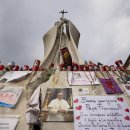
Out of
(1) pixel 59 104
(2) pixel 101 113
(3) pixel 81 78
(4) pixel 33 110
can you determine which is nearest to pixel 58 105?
(1) pixel 59 104

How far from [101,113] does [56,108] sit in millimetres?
1663

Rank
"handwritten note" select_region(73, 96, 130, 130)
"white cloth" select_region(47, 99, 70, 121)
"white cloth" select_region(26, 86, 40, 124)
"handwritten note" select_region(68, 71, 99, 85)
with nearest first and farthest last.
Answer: "handwritten note" select_region(73, 96, 130, 130) < "white cloth" select_region(26, 86, 40, 124) < "white cloth" select_region(47, 99, 70, 121) < "handwritten note" select_region(68, 71, 99, 85)

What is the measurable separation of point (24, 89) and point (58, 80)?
4.91 feet

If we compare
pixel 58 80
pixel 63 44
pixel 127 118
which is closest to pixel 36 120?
pixel 58 80

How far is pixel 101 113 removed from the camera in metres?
9.88

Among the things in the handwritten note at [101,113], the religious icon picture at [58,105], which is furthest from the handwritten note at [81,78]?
the handwritten note at [101,113]

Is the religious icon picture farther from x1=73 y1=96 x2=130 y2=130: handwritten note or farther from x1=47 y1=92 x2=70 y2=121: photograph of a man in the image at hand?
x1=73 y1=96 x2=130 y2=130: handwritten note

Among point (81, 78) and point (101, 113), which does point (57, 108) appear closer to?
point (101, 113)

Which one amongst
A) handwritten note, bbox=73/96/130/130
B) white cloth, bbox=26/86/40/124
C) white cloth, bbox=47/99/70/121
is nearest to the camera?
handwritten note, bbox=73/96/130/130

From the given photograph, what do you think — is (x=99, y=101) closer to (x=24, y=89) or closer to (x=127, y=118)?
(x=127, y=118)

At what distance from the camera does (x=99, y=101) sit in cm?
1038

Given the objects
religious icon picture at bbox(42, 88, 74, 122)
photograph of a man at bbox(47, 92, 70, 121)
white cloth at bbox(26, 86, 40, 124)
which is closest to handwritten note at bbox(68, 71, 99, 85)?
religious icon picture at bbox(42, 88, 74, 122)

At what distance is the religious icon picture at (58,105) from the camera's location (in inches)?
387

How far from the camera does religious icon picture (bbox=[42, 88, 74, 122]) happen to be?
984cm
